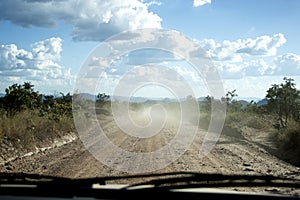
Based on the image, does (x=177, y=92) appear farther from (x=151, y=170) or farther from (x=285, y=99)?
(x=285, y=99)

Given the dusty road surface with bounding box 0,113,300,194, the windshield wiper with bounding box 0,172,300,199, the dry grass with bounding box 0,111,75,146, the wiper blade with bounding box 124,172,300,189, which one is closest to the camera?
the windshield wiper with bounding box 0,172,300,199

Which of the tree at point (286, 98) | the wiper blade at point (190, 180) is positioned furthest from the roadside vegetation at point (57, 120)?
the wiper blade at point (190, 180)

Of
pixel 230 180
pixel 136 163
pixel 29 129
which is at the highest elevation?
pixel 29 129

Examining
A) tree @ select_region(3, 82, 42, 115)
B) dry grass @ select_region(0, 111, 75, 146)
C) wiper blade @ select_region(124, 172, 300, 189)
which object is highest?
tree @ select_region(3, 82, 42, 115)

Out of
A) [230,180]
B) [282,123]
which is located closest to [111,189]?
[230,180]

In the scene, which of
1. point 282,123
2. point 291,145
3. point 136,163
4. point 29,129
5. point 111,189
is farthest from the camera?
point 282,123

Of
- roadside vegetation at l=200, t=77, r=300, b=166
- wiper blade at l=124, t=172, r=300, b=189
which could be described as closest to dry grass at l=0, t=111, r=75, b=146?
roadside vegetation at l=200, t=77, r=300, b=166

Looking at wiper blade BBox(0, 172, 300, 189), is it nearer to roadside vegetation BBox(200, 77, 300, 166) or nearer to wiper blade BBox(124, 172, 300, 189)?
wiper blade BBox(124, 172, 300, 189)

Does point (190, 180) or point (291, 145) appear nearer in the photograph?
point (190, 180)

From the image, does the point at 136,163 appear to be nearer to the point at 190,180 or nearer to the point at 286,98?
the point at 190,180

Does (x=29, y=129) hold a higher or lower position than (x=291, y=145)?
higher

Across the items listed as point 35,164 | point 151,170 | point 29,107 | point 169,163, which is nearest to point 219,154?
point 169,163

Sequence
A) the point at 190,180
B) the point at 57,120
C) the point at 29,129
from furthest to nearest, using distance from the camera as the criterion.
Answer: the point at 57,120, the point at 29,129, the point at 190,180

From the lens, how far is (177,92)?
680 inches
